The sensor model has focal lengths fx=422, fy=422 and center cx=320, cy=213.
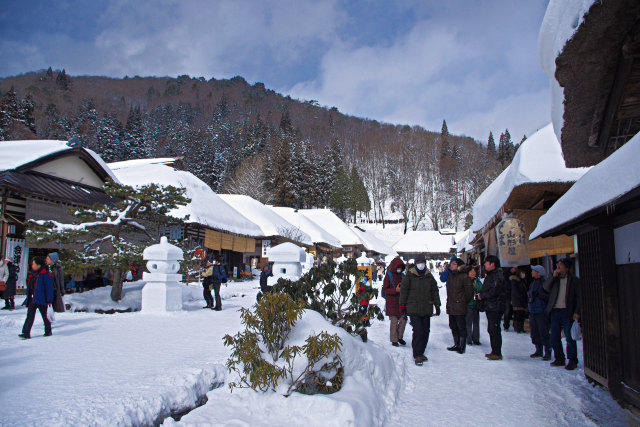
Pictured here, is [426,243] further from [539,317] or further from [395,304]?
[539,317]

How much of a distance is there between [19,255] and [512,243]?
584 inches

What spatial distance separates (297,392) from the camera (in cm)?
440

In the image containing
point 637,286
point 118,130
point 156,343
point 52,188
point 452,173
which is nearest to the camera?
point 637,286

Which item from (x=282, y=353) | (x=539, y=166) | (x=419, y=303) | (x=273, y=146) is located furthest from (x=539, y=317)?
A: (x=273, y=146)

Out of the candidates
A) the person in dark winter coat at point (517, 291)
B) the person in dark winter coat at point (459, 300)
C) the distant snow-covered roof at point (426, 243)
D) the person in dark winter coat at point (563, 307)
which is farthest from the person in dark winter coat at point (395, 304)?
the distant snow-covered roof at point (426, 243)

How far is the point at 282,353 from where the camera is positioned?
4.41 metres

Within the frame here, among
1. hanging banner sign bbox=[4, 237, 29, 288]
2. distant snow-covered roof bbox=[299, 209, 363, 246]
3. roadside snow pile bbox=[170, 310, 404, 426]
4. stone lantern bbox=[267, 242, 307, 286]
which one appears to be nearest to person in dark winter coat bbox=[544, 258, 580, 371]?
roadside snow pile bbox=[170, 310, 404, 426]

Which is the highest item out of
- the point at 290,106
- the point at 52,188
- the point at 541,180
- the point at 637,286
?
the point at 290,106

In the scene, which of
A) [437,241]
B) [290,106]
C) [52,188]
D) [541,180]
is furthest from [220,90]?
[541,180]

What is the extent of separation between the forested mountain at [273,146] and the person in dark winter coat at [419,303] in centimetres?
3757

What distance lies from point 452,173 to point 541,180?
2992 inches

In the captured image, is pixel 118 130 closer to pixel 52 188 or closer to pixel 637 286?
pixel 52 188

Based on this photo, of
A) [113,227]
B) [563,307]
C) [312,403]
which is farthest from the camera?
[113,227]

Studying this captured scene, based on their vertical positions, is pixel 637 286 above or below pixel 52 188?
below
